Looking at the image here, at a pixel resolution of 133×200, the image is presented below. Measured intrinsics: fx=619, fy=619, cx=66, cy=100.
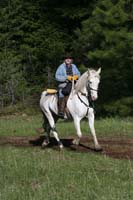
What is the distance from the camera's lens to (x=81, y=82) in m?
15.7

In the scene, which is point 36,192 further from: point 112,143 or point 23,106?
point 23,106

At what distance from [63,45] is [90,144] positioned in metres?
25.4

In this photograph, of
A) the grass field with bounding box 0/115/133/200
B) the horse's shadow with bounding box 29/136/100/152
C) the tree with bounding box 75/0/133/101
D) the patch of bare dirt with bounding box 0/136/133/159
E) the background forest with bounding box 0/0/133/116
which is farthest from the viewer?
the background forest with bounding box 0/0/133/116

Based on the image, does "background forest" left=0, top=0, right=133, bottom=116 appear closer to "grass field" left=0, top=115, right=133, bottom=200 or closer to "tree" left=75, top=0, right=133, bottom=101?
"tree" left=75, top=0, right=133, bottom=101

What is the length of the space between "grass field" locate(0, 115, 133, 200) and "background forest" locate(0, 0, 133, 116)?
10.7 meters

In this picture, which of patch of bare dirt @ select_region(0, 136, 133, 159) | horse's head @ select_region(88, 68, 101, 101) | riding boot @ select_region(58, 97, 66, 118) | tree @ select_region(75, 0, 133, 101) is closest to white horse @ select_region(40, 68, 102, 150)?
horse's head @ select_region(88, 68, 101, 101)

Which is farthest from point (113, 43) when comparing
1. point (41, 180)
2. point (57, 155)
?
point (41, 180)

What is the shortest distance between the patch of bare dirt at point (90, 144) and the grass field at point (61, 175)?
0.54m

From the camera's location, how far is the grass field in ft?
32.4

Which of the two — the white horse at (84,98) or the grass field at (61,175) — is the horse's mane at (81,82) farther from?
the grass field at (61,175)


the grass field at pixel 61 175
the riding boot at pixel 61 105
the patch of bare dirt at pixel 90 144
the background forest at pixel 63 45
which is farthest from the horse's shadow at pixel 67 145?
the background forest at pixel 63 45

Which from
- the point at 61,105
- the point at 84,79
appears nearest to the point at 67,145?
the point at 61,105

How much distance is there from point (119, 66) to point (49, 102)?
32.2 feet

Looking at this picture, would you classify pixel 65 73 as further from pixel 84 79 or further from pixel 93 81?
pixel 93 81
